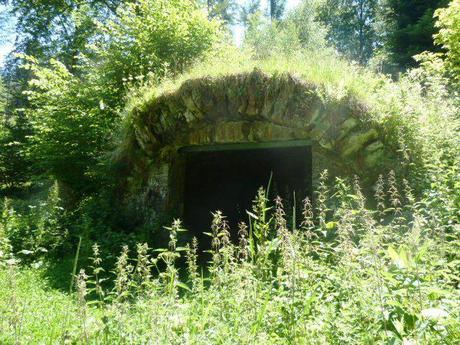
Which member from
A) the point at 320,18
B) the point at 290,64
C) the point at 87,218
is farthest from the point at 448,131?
the point at 320,18

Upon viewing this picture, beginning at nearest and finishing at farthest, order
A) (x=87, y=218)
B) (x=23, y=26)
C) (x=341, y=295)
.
→ (x=341, y=295)
(x=87, y=218)
(x=23, y=26)

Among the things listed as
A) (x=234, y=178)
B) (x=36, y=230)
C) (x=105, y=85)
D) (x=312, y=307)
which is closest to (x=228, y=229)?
(x=234, y=178)

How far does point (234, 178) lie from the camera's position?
8.72 metres

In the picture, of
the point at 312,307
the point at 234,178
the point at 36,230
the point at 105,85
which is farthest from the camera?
the point at 105,85

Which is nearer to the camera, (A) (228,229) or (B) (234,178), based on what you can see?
(A) (228,229)

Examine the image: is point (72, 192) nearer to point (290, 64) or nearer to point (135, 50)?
point (135, 50)

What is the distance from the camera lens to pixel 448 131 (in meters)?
5.07

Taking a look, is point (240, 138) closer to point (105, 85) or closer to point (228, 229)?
point (228, 229)

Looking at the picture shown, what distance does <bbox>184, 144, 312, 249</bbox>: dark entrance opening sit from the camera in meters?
7.81

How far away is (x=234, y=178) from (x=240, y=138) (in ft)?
7.88

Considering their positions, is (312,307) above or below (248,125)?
below

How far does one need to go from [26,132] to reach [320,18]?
78.1 ft

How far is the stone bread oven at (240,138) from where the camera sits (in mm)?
5516

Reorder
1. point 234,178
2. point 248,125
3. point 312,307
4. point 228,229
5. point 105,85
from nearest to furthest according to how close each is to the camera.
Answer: point 312,307 → point 248,125 → point 228,229 → point 234,178 → point 105,85
